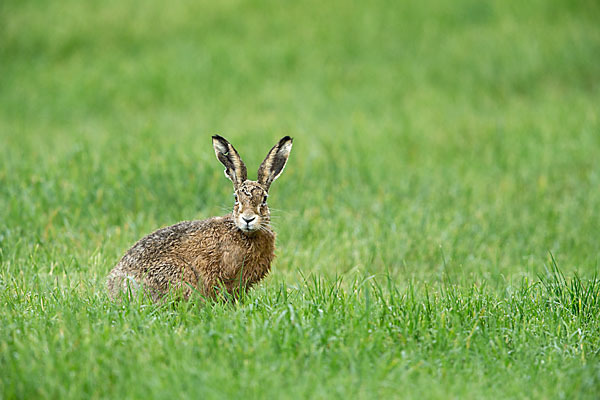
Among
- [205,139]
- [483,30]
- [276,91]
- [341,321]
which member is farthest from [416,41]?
[341,321]

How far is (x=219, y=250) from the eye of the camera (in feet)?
17.3

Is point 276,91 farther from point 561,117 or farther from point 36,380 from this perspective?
point 36,380

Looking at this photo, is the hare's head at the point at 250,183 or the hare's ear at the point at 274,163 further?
the hare's ear at the point at 274,163

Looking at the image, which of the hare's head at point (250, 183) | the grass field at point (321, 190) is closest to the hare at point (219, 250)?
the hare's head at point (250, 183)

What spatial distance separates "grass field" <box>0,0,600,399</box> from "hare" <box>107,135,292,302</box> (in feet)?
0.74

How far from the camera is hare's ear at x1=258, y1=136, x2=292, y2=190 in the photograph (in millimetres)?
5188

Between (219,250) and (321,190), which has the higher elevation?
(219,250)

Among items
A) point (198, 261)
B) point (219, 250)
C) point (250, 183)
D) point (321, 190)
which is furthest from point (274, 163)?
point (321, 190)

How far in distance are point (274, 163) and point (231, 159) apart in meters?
0.32

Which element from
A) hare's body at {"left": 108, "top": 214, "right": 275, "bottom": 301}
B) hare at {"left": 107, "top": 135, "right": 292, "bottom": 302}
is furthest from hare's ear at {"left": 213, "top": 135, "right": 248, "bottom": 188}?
hare's body at {"left": 108, "top": 214, "right": 275, "bottom": 301}

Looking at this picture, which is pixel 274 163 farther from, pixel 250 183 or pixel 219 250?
pixel 219 250

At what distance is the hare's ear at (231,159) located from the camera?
5152mm

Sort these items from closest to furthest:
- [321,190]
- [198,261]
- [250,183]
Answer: [250,183], [198,261], [321,190]

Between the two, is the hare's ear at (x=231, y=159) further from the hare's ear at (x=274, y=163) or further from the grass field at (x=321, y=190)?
the grass field at (x=321, y=190)
